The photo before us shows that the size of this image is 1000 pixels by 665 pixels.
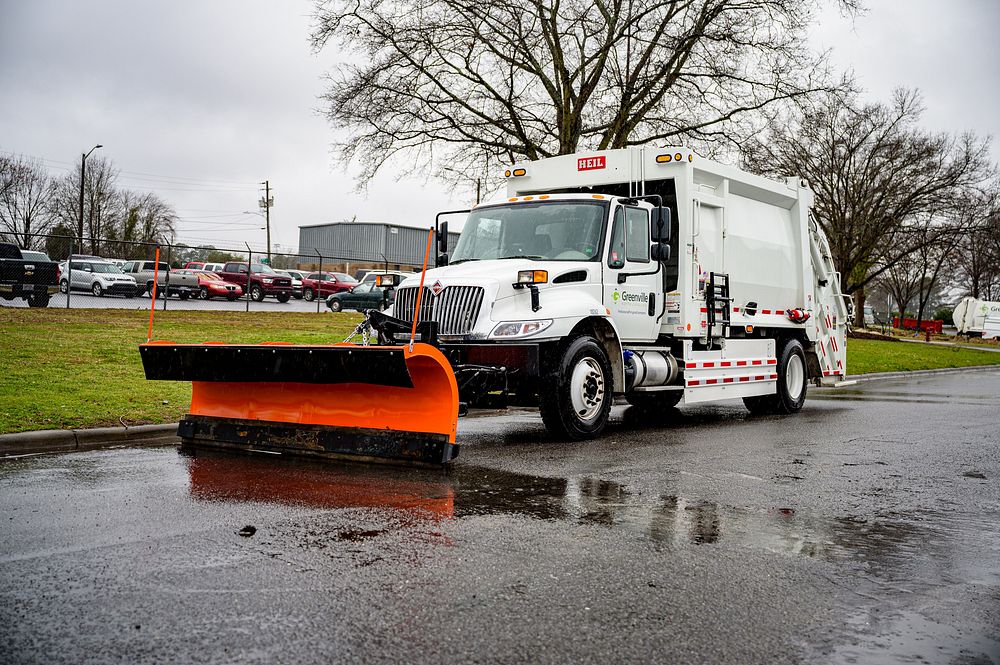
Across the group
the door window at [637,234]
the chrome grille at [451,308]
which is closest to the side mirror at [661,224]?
the door window at [637,234]

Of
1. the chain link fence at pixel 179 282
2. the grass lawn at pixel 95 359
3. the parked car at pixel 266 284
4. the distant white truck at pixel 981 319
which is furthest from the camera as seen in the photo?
the distant white truck at pixel 981 319

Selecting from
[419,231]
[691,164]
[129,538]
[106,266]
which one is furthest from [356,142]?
[419,231]

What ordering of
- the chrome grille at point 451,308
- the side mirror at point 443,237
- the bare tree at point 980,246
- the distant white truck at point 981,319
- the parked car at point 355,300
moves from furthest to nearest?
the distant white truck at point 981,319, the bare tree at point 980,246, the parked car at point 355,300, the side mirror at point 443,237, the chrome grille at point 451,308

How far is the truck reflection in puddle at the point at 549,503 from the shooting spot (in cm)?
554

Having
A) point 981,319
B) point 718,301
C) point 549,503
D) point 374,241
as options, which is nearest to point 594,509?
point 549,503

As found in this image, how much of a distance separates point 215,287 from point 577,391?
101 ft

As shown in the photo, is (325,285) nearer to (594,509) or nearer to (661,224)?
(661,224)

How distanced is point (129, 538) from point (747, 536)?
3638 mm

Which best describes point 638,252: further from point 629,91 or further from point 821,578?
point 629,91

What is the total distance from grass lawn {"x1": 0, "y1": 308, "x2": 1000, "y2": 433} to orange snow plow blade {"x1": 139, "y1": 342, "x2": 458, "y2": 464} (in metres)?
1.54

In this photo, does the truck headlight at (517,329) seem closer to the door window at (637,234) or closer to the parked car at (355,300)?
the door window at (637,234)

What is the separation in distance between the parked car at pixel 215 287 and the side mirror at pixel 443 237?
27328 millimetres

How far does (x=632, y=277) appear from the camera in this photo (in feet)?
35.7

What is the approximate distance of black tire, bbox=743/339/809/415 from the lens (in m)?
13.8
